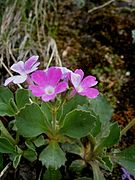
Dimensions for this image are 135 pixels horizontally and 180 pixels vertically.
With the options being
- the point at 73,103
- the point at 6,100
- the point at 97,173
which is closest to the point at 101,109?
the point at 73,103

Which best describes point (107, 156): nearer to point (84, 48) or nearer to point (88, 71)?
point (88, 71)

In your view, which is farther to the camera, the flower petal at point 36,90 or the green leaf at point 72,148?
the green leaf at point 72,148

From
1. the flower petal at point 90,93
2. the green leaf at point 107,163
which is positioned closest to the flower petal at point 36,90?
the flower petal at point 90,93

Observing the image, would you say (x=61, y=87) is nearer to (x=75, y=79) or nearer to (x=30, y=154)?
(x=75, y=79)

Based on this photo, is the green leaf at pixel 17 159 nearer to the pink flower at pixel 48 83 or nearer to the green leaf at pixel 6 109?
the green leaf at pixel 6 109

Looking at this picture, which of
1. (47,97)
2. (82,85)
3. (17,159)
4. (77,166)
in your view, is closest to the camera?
(47,97)

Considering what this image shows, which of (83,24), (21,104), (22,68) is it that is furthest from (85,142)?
(83,24)

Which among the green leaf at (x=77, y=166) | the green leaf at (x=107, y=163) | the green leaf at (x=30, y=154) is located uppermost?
the green leaf at (x=30, y=154)

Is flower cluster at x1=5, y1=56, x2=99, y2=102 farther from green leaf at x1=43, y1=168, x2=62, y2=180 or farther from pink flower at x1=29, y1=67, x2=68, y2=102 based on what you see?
green leaf at x1=43, y1=168, x2=62, y2=180
